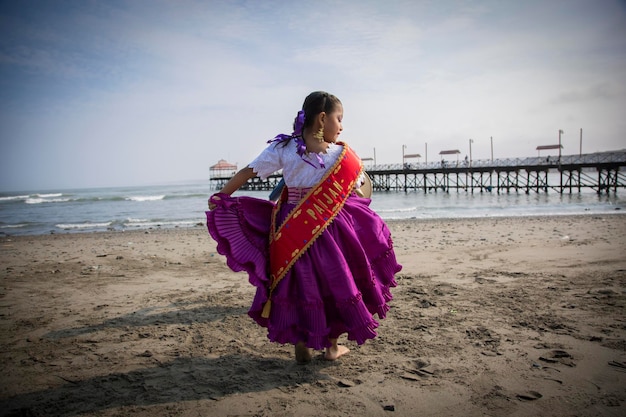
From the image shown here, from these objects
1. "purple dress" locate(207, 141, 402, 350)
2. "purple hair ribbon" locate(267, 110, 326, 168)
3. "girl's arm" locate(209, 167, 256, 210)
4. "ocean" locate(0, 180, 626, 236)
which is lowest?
"ocean" locate(0, 180, 626, 236)

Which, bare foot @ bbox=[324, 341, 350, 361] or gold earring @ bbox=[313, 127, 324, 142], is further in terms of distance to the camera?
bare foot @ bbox=[324, 341, 350, 361]

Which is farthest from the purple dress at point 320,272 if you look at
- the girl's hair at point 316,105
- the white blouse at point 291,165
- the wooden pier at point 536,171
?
the wooden pier at point 536,171

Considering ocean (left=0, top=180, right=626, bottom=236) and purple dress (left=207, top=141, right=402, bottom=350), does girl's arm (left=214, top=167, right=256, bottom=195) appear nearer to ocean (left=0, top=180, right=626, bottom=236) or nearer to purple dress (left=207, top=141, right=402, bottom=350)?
purple dress (left=207, top=141, right=402, bottom=350)

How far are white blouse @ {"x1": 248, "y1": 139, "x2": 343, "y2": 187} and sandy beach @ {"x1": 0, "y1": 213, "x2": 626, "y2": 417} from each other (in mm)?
1388

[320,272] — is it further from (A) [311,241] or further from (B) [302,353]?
(B) [302,353]

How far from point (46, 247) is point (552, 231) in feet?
43.4

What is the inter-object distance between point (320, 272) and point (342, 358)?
0.80 meters

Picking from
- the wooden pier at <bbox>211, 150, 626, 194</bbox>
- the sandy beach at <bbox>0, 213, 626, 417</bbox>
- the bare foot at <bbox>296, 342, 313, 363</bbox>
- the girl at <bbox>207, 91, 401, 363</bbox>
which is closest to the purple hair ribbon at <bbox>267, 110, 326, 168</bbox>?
the girl at <bbox>207, 91, 401, 363</bbox>

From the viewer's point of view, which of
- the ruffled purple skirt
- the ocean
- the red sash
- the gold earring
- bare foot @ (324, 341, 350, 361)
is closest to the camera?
the ruffled purple skirt

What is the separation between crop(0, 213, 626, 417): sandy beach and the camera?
2.15m

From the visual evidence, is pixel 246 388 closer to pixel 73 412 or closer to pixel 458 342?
pixel 73 412

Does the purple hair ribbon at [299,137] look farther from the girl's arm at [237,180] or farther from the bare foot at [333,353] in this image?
the bare foot at [333,353]

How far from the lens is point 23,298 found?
4520mm

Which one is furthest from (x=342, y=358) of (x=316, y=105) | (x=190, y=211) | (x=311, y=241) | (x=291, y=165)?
(x=190, y=211)
